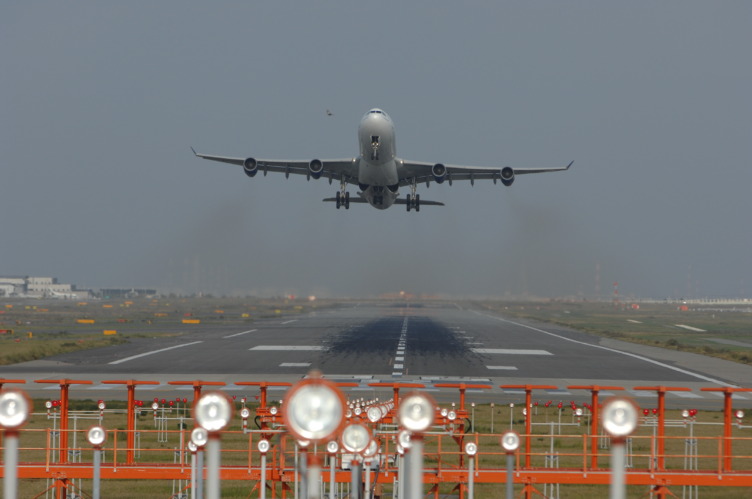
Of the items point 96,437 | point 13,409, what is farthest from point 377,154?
point 13,409

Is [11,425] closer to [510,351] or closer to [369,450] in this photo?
[369,450]

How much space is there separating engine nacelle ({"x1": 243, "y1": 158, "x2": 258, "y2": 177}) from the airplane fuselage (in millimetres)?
7163

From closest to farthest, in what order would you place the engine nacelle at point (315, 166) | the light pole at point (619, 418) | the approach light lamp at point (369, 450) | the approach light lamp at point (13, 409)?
the light pole at point (619, 418), the approach light lamp at point (13, 409), the approach light lamp at point (369, 450), the engine nacelle at point (315, 166)

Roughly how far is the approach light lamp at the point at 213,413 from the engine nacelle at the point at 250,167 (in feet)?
154

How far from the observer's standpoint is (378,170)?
5638 cm

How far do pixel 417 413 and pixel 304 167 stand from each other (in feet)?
178

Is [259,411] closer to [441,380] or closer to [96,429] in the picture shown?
[96,429]

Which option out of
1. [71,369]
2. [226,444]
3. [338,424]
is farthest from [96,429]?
[71,369]

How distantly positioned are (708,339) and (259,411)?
290 ft

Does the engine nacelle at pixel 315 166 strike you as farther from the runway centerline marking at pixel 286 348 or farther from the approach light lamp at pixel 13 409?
the approach light lamp at pixel 13 409

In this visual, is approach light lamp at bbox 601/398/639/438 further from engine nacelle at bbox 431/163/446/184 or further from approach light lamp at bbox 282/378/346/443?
engine nacelle at bbox 431/163/446/184

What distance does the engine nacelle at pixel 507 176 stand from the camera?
5925 centimetres

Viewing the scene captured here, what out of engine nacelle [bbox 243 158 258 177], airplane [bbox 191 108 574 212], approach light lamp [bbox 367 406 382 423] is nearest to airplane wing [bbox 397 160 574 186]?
airplane [bbox 191 108 574 212]

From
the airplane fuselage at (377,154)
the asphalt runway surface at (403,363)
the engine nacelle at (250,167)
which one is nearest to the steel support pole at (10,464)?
the asphalt runway surface at (403,363)
